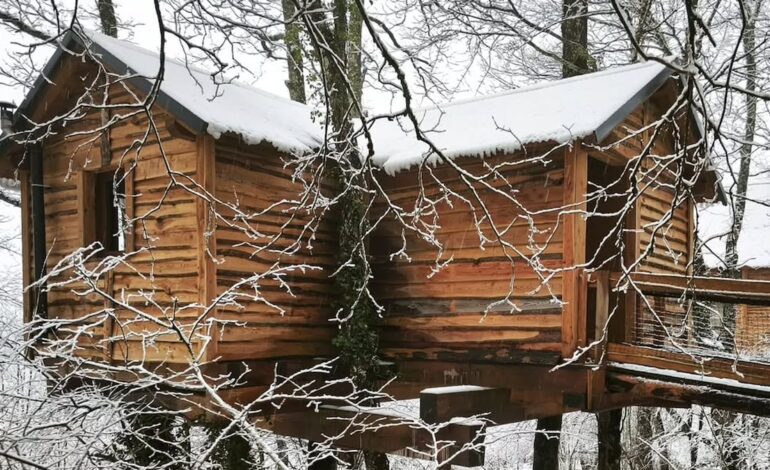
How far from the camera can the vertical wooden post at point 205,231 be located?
7191 millimetres

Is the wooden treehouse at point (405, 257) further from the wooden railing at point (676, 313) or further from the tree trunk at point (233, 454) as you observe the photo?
the tree trunk at point (233, 454)

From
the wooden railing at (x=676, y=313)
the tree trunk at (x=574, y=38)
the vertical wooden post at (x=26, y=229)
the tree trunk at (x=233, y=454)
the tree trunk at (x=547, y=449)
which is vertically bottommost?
the tree trunk at (x=547, y=449)

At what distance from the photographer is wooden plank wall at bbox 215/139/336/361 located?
7535 millimetres

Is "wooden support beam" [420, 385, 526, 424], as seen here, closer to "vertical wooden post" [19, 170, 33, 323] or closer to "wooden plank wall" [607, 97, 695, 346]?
"wooden plank wall" [607, 97, 695, 346]

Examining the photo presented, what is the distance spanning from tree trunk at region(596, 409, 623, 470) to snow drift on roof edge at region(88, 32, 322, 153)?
6123 millimetres

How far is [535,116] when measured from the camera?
771 cm

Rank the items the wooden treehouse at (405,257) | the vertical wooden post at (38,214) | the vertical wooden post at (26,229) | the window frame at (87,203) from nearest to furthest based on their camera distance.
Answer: the wooden treehouse at (405,257)
the window frame at (87,203)
the vertical wooden post at (38,214)
the vertical wooden post at (26,229)

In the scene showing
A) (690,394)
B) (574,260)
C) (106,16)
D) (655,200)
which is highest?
(106,16)

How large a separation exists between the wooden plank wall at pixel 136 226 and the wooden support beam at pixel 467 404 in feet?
8.62

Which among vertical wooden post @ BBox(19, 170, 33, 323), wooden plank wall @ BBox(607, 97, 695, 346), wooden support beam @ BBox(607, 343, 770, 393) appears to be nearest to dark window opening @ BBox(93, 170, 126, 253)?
vertical wooden post @ BBox(19, 170, 33, 323)

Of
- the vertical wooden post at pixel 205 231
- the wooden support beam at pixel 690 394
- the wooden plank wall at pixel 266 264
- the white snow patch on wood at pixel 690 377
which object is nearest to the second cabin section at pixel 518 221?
the white snow patch on wood at pixel 690 377

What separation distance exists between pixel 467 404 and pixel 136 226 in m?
4.37

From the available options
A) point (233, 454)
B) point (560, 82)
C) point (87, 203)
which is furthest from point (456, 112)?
point (233, 454)

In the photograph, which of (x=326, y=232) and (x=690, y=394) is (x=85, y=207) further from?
(x=690, y=394)
